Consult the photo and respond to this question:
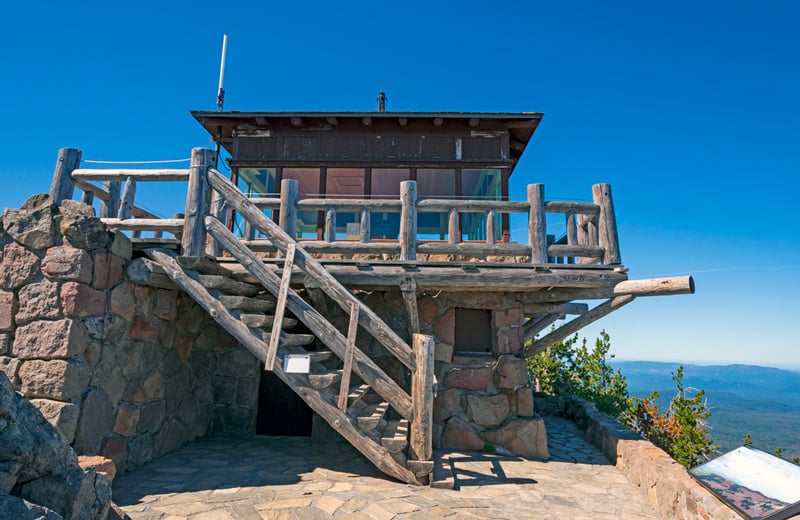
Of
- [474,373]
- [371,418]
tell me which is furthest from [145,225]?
[474,373]

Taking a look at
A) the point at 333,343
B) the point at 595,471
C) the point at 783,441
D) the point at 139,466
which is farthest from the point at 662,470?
the point at 783,441

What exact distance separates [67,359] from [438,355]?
472 cm

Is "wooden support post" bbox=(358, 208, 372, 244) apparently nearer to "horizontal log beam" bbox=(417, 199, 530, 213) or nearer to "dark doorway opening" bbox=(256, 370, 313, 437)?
"horizontal log beam" bbox=(417, 199, 530, 213)

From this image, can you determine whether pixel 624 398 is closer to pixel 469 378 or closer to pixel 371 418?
pixel 469 378

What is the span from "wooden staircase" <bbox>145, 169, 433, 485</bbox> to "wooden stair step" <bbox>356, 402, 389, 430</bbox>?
0.01m

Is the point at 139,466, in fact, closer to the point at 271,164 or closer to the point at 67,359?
the point at 67,359

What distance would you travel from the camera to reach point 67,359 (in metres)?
4.43

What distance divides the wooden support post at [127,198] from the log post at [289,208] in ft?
6.19

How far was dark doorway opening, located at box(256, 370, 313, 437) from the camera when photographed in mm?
7250

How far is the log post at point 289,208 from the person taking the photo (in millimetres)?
5941

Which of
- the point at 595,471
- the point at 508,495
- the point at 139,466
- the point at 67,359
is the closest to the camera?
the point at 67,359

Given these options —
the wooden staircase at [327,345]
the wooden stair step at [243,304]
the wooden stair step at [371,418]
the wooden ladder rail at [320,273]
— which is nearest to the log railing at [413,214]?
the wooden ladder rail at [320,273]

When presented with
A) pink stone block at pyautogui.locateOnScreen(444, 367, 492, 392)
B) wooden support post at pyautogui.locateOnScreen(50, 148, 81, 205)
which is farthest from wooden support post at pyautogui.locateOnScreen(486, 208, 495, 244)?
wooden support post at pyautogui.locateOnScreen(50, 148, 81, 205)

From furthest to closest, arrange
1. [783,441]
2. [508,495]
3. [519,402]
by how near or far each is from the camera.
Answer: [783,441], [519,402], [508,495]
